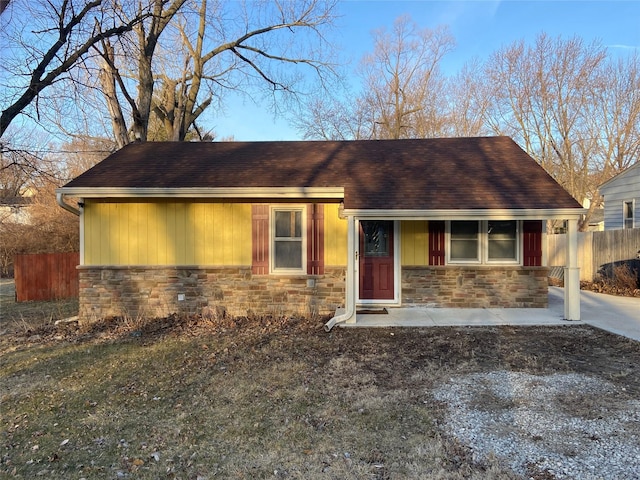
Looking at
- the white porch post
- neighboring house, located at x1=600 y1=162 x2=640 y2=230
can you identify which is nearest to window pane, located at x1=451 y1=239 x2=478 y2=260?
the white porch post

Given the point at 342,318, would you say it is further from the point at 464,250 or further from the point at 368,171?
the point at 368,171

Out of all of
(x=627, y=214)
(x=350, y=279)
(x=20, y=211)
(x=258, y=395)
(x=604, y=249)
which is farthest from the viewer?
(x=20, y=211)

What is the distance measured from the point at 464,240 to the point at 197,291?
5599 millimetres

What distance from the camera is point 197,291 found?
8.27 m

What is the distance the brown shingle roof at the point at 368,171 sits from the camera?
7.53m

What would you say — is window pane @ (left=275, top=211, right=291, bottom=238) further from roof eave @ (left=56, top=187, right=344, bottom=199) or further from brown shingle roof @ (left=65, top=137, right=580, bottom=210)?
brown shingle roof @ (left=65, top=137, right=580, bottom=210)

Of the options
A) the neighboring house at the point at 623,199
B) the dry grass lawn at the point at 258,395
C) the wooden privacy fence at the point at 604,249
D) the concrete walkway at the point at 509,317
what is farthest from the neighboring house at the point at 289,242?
the neighboring house at the point at 623,199

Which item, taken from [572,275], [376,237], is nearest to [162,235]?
[376,237]

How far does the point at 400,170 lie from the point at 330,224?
1996 mm

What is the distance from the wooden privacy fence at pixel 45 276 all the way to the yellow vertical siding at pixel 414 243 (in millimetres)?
9605

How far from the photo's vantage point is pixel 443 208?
283 inches

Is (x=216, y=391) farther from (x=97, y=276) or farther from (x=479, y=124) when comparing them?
(x=479, y=124)

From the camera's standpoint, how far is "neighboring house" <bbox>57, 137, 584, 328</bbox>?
793 centimetres

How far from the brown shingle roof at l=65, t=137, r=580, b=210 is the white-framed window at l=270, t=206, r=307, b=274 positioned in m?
0.67
